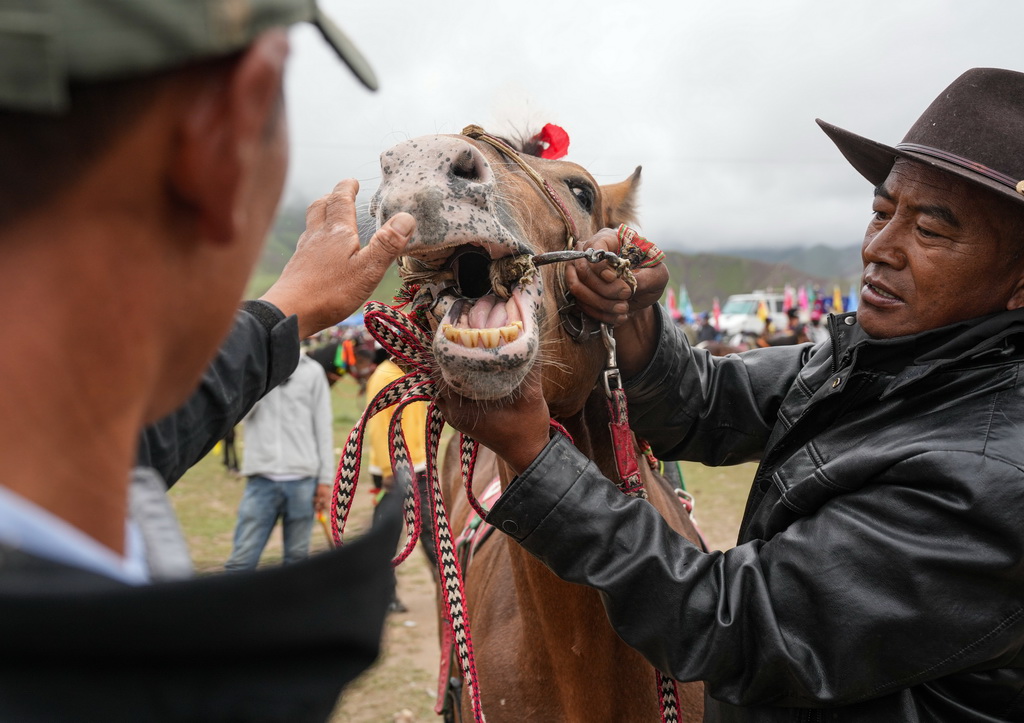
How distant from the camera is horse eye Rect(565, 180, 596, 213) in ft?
7.86

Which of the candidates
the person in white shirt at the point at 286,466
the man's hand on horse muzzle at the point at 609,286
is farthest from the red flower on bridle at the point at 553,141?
the person in white shirt at the point at 286,466

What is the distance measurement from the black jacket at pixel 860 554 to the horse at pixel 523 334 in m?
0.34

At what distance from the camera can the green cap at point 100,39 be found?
516 millimetres

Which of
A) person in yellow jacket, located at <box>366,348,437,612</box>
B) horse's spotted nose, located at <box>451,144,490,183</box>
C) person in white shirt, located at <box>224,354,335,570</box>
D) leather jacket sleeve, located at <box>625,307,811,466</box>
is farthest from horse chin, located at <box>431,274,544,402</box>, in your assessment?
person in white shirt, located at <box>224,354,335,570</box>

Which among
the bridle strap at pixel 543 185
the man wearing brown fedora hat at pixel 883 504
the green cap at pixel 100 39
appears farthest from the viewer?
the bridle strap at pixel 543 185

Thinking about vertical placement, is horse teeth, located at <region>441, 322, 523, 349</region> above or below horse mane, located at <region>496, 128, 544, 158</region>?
below

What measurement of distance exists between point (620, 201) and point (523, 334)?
1219mm

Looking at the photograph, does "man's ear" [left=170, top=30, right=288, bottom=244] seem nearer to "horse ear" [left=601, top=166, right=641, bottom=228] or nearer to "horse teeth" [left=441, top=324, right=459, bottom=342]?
"horse teeth" [left=441, top=324, right=459, bottom=342]

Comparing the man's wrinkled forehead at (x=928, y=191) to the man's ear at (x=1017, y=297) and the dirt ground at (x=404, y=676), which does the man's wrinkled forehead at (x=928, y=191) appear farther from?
the dirt ground at (x=404, y=676)

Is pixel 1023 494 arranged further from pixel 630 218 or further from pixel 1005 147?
pixel 630 218

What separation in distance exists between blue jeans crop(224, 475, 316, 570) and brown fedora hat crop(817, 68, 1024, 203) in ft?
18.1

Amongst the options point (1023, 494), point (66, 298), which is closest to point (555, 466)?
point (1023, 494)

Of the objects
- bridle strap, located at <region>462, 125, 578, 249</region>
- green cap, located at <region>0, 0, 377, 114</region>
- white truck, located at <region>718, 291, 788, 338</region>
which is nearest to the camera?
green cap, located at <region>0, 0, 377, 114</region>

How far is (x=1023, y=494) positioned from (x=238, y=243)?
63.9 inches
